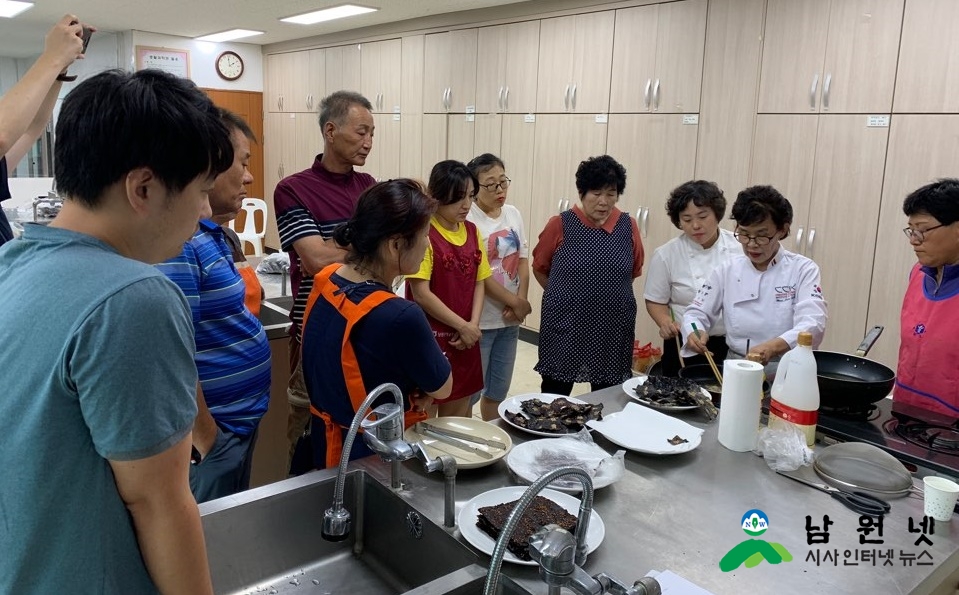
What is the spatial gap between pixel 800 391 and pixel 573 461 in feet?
1.94

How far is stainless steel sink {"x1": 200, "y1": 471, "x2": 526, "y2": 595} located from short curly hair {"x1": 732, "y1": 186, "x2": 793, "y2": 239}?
1.53 metres

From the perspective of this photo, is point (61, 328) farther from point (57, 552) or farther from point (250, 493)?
point (250, 493)

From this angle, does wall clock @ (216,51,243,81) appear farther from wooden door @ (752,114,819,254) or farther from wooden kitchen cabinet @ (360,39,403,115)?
wooden door @ (752,114,819,254)

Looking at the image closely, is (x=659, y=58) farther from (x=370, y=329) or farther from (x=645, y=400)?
(x=370, y=329)

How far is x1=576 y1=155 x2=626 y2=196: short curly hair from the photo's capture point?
112 inches

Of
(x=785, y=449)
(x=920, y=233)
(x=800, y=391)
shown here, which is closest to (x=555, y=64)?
(x=920, y=233)

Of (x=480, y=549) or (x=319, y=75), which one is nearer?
(x=480, y=549)

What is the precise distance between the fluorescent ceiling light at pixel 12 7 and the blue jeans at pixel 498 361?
5.71 metres

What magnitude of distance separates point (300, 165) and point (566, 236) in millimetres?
5768

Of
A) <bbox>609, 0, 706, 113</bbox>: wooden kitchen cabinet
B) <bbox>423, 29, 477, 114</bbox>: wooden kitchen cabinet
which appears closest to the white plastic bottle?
<bbox>609, 0, 706, 113</bbox>: wooden kitchen cabinet

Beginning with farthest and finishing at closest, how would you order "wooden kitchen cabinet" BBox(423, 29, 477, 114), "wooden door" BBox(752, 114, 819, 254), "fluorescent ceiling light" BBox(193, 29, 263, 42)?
"fluorescent ceiling light" BBox(193, 29, 263, 42) < "wooden kitchen cabinet" BBox(423, 29, 477, 114) < "wooden door" BBox(752, 114, 819, 254)

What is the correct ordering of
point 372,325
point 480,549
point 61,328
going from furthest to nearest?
point 372,325, point 480,549, point 61,328

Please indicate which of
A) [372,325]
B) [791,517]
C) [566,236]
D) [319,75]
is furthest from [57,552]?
[319,75]

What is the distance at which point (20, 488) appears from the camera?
754 mm
